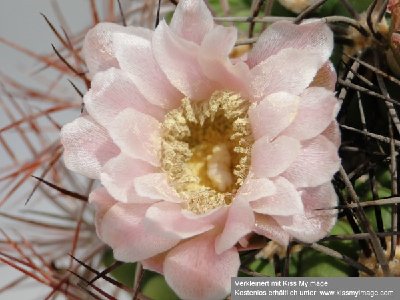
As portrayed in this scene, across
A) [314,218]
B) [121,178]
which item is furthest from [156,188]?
[314,218]

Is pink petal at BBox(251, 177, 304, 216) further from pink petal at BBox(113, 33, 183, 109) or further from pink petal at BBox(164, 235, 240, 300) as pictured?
pink petal at BBox(113, 33, 183, 109)

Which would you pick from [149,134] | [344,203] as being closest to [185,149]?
[149,134]

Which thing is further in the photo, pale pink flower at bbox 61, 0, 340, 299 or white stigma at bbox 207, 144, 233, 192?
white stigma at bbox 207, 144, 233, 192

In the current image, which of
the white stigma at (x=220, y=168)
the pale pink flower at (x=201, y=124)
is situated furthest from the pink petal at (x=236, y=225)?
the white stigma at (x=220, y=168)

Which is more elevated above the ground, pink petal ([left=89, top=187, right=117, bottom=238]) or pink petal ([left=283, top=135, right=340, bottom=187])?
pink petal ([left=283, top=135, right=340, bottom=187])

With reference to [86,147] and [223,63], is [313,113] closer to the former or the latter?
[223,63]

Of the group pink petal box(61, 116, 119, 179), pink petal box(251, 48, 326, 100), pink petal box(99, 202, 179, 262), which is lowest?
pink petal box(99, 202, 179, 262)

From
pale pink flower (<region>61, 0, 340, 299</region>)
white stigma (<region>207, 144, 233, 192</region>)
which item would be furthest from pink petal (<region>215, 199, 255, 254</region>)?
white stigma (<region>207, 144, 233, 192</region>)
